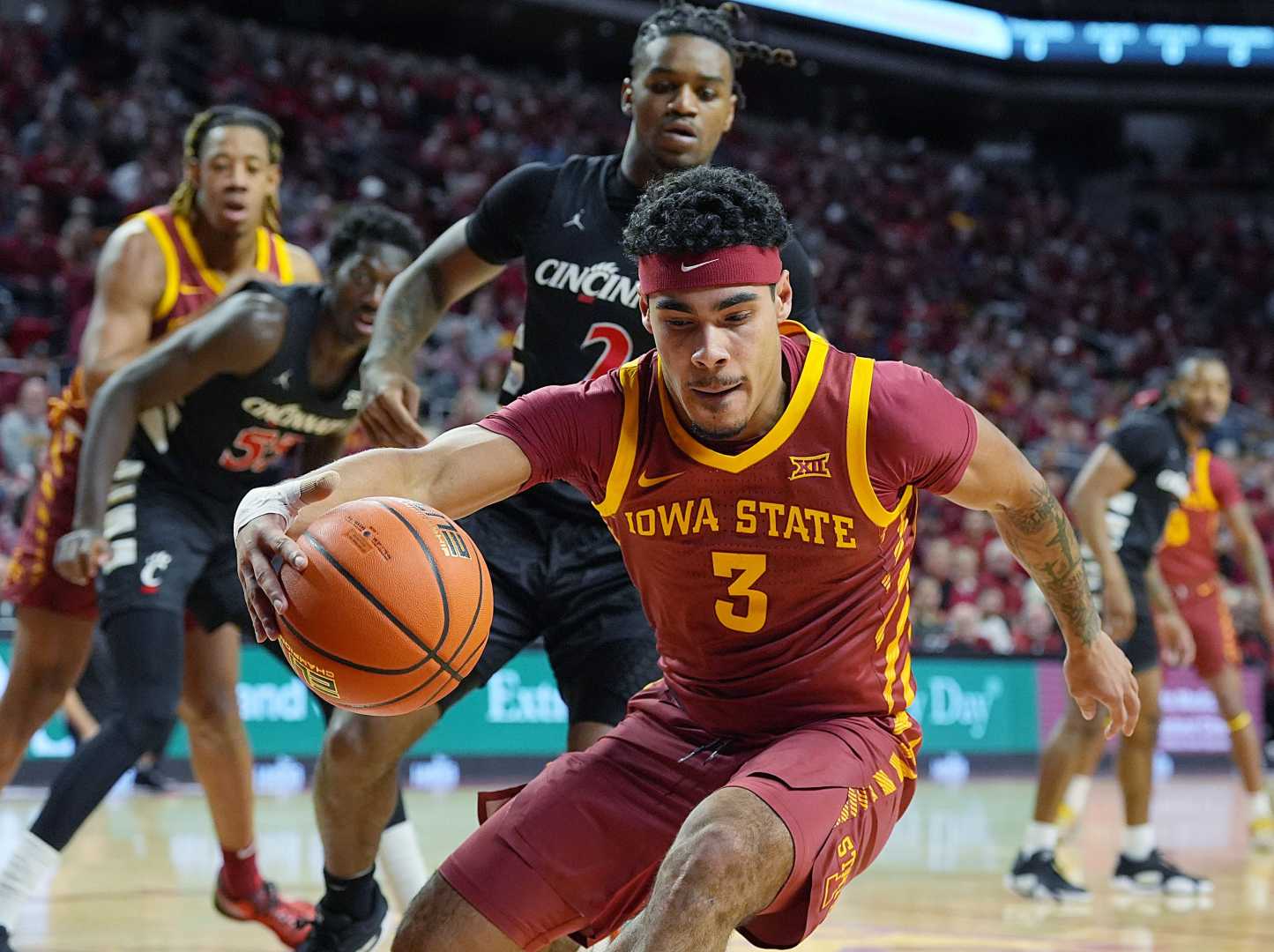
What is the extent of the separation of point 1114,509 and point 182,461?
430cm

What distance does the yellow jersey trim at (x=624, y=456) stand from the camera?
10.4 ft

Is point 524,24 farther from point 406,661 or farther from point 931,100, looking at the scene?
point 406,661

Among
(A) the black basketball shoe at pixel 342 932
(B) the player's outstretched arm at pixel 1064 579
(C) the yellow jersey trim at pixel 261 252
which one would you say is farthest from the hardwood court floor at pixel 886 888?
(C) the yellow jersey trim at pixel 261 252

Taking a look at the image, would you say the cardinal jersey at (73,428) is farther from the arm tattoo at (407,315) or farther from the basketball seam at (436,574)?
the basketball seam at (436,574)

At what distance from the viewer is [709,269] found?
9.95 feet

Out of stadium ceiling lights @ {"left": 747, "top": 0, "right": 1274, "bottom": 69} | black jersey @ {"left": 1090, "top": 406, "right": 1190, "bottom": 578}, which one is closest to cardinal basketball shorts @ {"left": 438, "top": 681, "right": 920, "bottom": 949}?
black jersey @ {"left": 1090, "top": 406, "right": 1190, "bottom": 578}

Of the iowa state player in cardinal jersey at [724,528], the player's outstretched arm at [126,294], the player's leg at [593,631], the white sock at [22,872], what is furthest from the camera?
the player's outstretched arm at [126,294]

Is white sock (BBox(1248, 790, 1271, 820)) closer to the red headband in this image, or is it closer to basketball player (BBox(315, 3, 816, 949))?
basketball player (BBox(315, 3, 816, 949))

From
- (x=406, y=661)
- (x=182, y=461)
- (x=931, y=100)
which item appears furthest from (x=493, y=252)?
(x=931, y=100)

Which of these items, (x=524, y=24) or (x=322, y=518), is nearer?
(x=322, y=518)

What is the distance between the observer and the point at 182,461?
5.01 meters

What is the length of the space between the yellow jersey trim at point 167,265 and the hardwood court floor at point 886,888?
2.01 m

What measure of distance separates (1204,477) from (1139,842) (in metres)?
2.71

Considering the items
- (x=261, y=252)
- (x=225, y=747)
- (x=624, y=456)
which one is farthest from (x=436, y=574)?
(x=261, y=252)
